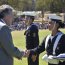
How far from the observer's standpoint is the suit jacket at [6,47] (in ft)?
22.1

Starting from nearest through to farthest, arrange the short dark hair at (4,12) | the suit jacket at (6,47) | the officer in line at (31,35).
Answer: the suit jacket at (6,47)
the short dark hair at (4,12)
the officer in line at (31,35)

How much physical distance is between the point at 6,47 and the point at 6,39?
0.51 feet

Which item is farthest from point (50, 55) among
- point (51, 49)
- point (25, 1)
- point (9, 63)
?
point (25, 1)

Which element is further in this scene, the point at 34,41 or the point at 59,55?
the point at 34,41

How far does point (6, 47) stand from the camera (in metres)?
6.82

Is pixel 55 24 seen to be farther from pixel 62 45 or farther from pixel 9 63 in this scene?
pixel 9 63

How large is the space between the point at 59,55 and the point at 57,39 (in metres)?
0.41

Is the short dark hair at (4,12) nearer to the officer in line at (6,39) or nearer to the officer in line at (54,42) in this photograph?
the officer in line at (6,39)

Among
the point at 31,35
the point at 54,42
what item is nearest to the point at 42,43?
the point at 54,42

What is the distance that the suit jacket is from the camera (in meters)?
6.74

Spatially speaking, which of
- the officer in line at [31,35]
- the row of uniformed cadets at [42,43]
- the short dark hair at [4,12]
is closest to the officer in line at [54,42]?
the row of uniformed cadets at [42,43]

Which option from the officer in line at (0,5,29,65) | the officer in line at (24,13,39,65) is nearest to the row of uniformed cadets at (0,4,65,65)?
the officer in line at (0,5,29,65)

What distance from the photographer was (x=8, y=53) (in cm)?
694

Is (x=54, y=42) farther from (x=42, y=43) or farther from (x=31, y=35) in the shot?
(x=31, y=35)
